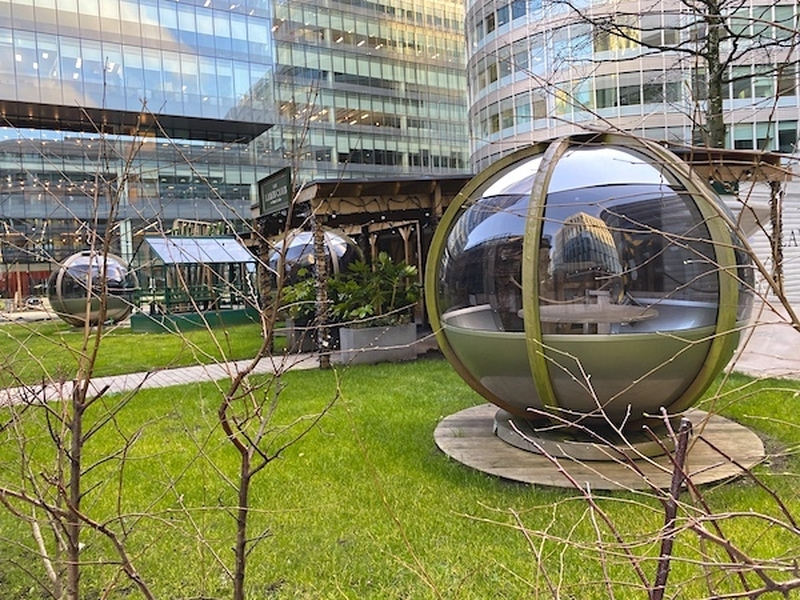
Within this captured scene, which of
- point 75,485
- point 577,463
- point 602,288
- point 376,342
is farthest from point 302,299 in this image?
point 75,485

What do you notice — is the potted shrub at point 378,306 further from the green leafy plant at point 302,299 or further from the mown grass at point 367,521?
the mown grass at point 367,521

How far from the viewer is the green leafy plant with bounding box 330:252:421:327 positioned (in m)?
11.4

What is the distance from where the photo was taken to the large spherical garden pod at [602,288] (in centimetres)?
438

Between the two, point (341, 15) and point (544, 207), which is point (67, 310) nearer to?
point (544, 207)

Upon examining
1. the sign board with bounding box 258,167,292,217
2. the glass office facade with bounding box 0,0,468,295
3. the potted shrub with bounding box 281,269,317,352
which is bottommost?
the potted shrub with bounding box 281,269,317,352

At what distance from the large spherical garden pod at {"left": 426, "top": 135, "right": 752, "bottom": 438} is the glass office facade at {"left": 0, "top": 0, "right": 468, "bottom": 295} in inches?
956

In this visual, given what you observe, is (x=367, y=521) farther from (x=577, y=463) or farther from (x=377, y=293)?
(x=377, y=293)

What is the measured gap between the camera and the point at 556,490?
4.36 metres

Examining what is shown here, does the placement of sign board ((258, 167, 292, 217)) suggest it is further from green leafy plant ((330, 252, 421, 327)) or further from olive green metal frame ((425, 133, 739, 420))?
olive green metal frame ((425, 133, 739, 420))

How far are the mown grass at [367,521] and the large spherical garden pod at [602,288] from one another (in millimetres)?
720

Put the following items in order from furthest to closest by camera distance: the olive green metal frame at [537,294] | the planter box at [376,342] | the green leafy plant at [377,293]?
the green leafy plant at [377,293] < the planter box at [376,342] < the olive green metal frame at [537,294]

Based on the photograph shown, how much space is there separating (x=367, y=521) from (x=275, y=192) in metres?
8.62

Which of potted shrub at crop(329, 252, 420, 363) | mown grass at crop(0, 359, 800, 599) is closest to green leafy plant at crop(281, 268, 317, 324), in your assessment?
potted shrub at crop(329, 252, 420, 363)

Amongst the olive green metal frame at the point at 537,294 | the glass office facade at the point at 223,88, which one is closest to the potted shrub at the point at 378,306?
the olive green metal frame at the point at 537,294
